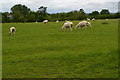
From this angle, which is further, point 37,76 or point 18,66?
point 18,66

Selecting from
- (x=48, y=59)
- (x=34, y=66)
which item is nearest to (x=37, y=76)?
(x=34, y=66)

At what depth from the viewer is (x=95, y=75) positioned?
313 inches

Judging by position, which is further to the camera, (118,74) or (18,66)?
(18,66)

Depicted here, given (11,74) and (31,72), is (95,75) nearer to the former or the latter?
(31,72)

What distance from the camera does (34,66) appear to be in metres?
9.49

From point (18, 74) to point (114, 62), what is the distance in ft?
12.6

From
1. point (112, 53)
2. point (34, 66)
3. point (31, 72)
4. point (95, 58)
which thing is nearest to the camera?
point (31, 72)

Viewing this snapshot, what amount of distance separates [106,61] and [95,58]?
0.70 meters

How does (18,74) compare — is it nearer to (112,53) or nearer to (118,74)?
(118,74)

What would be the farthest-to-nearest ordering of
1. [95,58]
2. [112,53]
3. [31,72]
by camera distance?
1. [112,53]
2. [95,58]
3. [31,72]

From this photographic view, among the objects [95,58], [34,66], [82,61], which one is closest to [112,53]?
[95,58]

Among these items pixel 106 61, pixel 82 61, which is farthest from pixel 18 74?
pixel 106 61

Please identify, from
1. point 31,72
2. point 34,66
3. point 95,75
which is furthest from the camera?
point 34,66

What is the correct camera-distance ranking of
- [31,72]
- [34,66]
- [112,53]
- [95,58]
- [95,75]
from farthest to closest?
1. [112,53]
2. [95,58]
3. [34,66]
4. [31,72]
5. [95,75]
